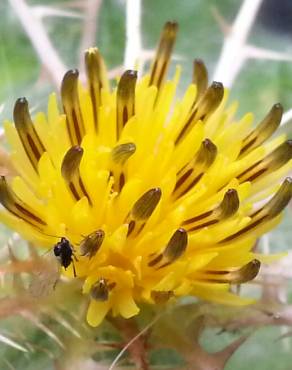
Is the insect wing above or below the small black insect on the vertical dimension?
A: below

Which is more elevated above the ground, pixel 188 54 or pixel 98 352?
pixel 188 54

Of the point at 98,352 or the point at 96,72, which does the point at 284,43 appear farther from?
the point at 98,352

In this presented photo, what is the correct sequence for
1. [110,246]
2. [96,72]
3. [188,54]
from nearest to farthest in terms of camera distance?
[110,246]
[96,72]
[188,54]

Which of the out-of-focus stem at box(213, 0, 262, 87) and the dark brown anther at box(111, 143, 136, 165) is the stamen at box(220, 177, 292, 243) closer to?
the dark brown anther at box(111, 143, 136, 165)

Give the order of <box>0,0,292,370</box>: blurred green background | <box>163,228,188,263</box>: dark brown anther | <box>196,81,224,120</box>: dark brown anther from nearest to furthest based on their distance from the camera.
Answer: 1. <box>163,228,188,263</box>: dark brown anther
2. <box>196,81,224,120</box>: dark brown anther
3. <box>0,0,292,370</box>: blurred green background

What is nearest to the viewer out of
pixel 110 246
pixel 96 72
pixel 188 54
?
pixel 110 246

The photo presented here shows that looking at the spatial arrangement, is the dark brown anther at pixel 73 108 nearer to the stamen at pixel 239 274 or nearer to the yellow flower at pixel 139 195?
the yellow flower at pixel 139 195

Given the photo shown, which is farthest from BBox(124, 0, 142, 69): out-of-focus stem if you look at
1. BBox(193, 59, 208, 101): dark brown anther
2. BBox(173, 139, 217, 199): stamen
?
BBox(173, 139, 217, 199): stamen

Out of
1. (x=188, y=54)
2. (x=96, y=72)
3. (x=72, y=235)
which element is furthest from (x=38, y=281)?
(x=188, y=54)

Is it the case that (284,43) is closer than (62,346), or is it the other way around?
(62,346)
